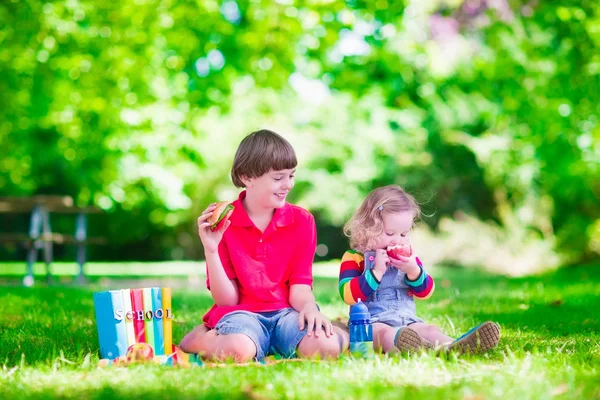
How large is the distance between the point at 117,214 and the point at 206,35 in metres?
13.7

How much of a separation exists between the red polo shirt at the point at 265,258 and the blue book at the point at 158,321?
301 mm

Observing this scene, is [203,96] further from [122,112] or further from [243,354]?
[243,354]

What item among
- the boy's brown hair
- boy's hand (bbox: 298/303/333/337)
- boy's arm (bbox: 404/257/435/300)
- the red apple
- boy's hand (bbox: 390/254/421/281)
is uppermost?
the boy's brown hair

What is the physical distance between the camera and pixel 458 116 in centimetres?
1839

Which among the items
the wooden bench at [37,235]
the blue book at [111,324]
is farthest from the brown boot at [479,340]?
the wooden bench at [37,235]

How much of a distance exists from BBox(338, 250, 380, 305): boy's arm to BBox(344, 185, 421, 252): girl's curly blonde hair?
6 cm

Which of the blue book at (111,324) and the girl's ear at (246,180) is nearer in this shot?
the blue book at (111,324)

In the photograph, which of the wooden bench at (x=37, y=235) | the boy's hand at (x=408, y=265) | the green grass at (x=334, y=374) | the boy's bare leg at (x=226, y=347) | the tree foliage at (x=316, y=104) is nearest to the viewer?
the green grass at (x=334, y=374)

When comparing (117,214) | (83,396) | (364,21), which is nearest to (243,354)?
(83,396)

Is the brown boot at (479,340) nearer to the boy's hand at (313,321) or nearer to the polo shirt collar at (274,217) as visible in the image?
the boy's hand at (313,321)

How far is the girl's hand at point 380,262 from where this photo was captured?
3.62 meters

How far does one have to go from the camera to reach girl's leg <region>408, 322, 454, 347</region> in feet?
11.3

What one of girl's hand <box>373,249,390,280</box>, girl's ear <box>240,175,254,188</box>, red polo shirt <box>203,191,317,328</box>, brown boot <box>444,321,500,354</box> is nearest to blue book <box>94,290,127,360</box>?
red polo shirt <box>203,191,317,328</box>

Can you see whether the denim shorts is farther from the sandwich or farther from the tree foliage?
the tree foliage
